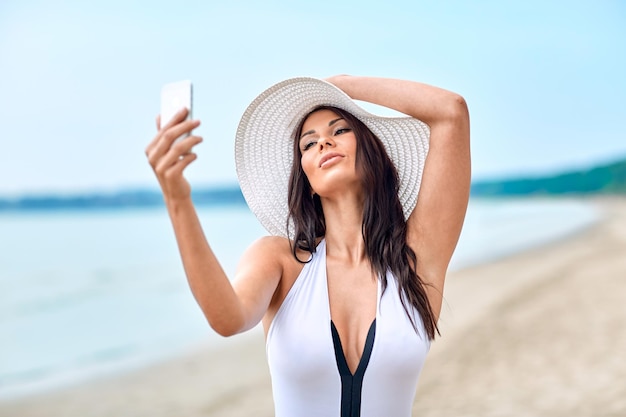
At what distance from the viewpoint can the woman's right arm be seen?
1.19 m

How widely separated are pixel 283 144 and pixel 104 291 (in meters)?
12.4

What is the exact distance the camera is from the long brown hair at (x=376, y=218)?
1.75m

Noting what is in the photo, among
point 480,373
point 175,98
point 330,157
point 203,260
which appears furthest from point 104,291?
point 175,98

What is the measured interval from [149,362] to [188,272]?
7.01 meters

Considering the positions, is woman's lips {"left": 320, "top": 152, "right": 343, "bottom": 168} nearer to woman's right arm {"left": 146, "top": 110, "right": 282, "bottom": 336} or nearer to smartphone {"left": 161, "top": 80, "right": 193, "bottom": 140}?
woman's right arm {"left": 146, "top": 110, "right": 282, "bottom": 336}

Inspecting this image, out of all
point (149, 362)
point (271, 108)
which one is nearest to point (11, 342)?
point (149, 362)

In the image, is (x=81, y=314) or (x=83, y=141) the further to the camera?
(x=83, y=141)

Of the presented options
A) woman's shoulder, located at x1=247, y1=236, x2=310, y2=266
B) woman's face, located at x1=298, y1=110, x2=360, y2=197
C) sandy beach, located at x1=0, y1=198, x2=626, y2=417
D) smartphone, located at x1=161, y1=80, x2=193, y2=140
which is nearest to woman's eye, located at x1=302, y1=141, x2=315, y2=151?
woman's face, located at x1=298, y1=110, x2=360, y2=197

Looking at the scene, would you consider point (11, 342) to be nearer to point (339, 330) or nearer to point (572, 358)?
point (572, 358)

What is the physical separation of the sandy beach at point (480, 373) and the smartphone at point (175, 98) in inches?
186

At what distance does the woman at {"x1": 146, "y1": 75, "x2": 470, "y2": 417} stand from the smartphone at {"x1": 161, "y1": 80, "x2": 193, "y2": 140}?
37cm

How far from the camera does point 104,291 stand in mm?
13727

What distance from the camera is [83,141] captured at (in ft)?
104

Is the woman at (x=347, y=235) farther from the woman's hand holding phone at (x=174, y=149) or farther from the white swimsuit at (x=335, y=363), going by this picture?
the woman's hand holding phone at (x=174, y=149)
